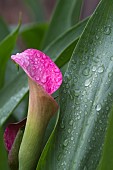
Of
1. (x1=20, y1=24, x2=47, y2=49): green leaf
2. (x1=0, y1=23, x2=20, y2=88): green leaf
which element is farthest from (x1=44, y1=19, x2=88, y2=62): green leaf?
(x1=20, y1=24, x2=47, y2=49): green leaf

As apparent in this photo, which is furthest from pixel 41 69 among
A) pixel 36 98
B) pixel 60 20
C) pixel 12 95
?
pixel 60 20

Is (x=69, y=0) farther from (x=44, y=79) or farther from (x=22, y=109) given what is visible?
(x=44, y=79)

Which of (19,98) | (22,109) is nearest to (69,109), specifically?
(19,98)

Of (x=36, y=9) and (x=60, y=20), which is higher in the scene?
(x=60, y=20)

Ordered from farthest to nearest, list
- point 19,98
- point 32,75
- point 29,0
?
1. point 29,0
2. point 19,98
3. point 32,75

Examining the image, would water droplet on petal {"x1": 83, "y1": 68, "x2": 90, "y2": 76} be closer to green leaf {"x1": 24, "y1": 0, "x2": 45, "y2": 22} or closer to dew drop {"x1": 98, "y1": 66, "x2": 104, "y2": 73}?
dew drop {"x1": 98, "y1": 66, "x2": 104, "y2": 73}

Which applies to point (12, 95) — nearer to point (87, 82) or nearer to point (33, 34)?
point (87, 82)

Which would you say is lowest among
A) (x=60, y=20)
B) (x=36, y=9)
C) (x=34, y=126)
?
(x=36, y=9)
